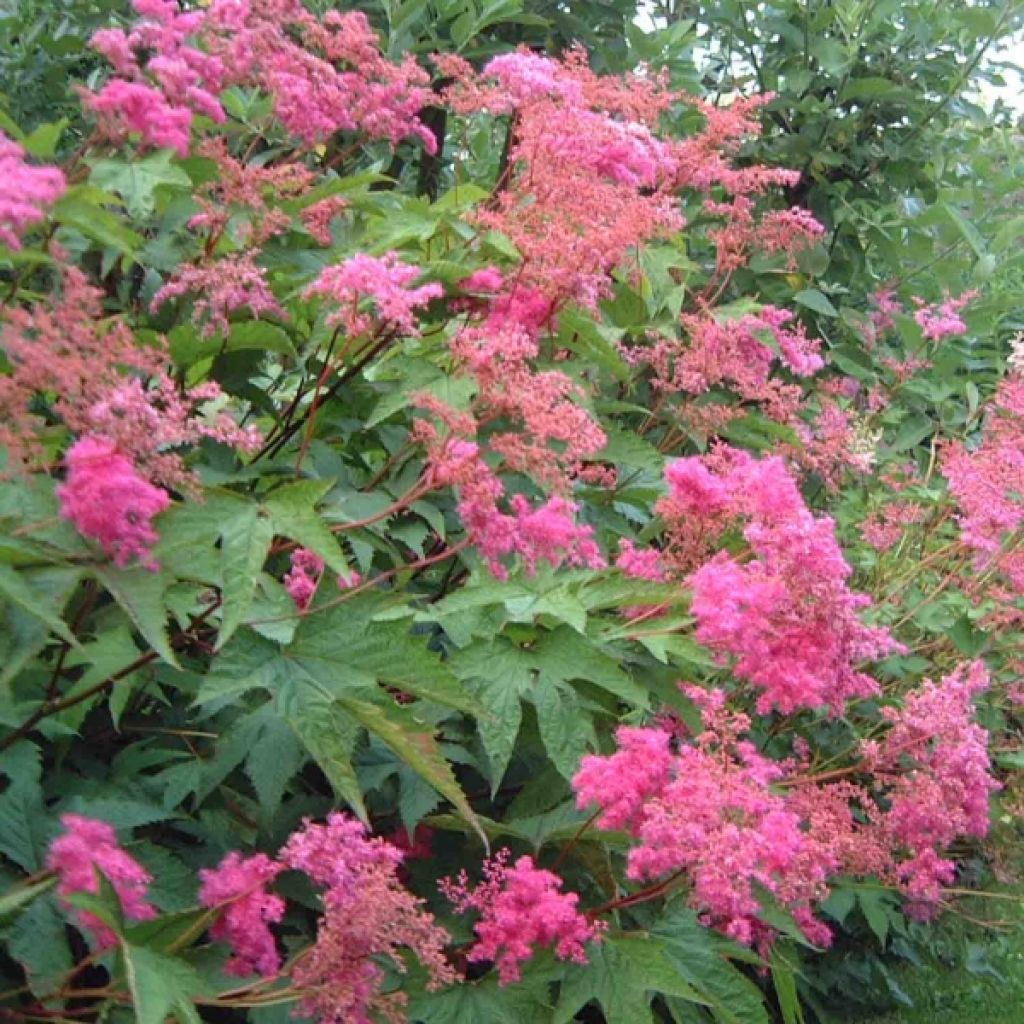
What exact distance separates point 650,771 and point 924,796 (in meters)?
0.74

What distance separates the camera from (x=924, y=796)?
2682 millimetres

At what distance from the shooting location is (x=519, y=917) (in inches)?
87.4

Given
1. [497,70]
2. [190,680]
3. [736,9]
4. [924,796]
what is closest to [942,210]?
[736,9]

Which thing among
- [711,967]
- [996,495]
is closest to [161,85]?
[711,967]

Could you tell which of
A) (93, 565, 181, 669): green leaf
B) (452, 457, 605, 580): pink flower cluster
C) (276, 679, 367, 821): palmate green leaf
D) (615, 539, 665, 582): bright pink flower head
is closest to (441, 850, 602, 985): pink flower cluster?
(276, 679, 367, 821): palmate green leaf

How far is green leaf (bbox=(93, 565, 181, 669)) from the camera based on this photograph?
1713mm

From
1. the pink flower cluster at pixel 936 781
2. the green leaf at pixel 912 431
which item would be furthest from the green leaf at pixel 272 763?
the green leaf at pixel 912 431

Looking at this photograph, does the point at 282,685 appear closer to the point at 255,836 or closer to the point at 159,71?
the point at 255,836

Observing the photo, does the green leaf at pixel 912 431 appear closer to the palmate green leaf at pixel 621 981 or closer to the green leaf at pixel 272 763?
the palmate green leaf at pixel 621 981

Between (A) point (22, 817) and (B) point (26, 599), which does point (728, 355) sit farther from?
(B) point (26, 599)

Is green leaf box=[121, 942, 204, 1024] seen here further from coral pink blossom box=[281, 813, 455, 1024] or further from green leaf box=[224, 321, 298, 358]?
green leaf box=[224, 321, 298, 358]

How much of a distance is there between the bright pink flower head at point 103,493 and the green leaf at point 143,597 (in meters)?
0.06

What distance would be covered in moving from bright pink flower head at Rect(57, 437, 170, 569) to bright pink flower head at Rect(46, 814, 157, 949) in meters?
0.40

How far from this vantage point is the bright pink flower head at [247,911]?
1901 millimetres
